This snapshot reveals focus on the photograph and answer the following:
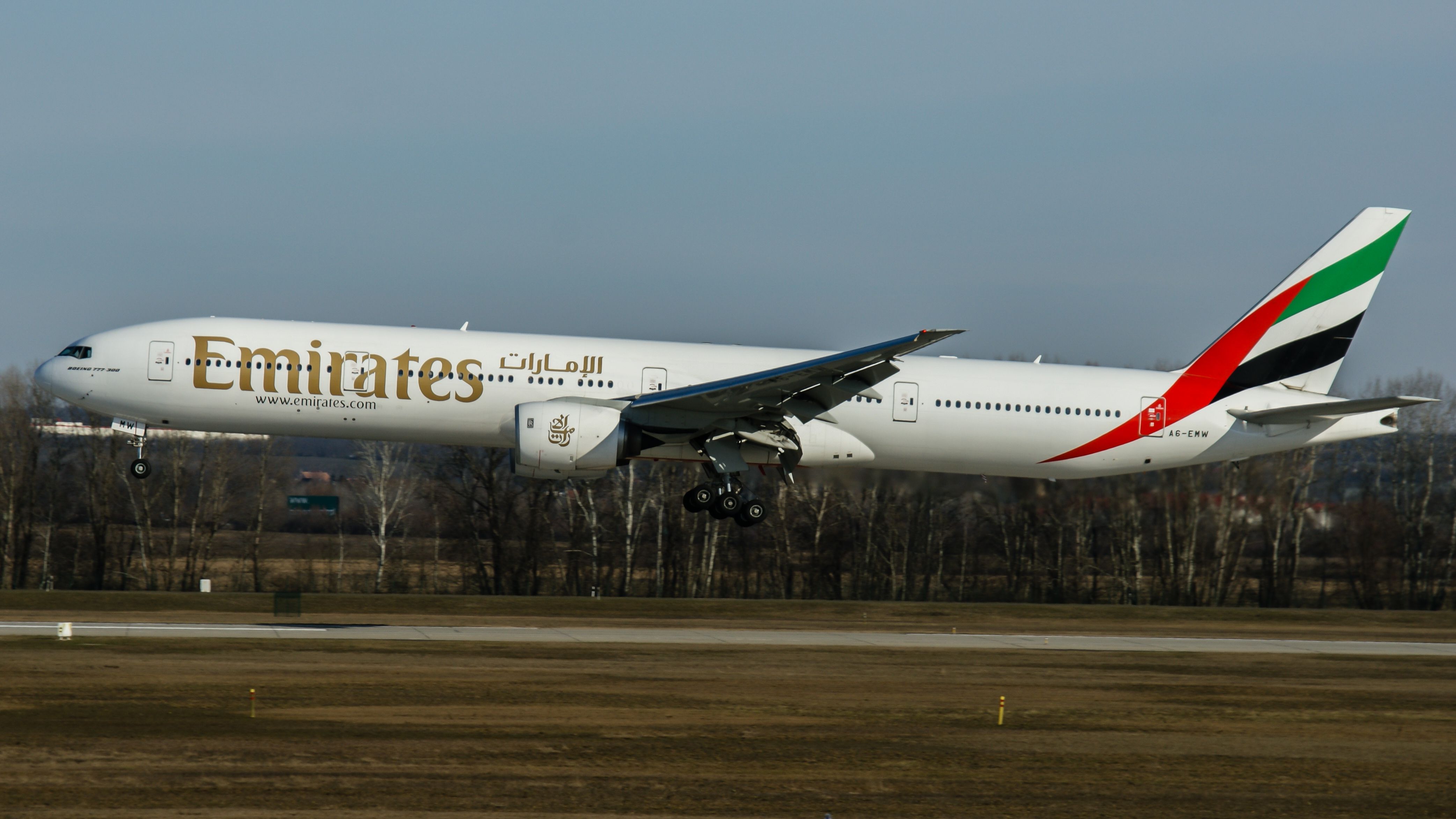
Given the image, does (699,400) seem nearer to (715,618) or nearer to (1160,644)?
(715,618)

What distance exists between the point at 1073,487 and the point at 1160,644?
1373cm

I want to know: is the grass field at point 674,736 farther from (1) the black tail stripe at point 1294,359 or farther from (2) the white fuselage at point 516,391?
(1) the black tail stripe at point 1294,359

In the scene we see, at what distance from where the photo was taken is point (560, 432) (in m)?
29.2

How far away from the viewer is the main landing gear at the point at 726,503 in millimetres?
31375

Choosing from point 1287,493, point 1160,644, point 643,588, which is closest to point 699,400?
point 1160,644

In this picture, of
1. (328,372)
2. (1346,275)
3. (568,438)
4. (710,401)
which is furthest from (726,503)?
(1346,275)

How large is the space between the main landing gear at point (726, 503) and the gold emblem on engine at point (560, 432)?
366 cm

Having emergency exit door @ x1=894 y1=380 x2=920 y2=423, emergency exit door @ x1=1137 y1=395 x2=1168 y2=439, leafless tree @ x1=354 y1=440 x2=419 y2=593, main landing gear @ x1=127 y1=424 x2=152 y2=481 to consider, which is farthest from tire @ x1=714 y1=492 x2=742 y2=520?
leafless tree @ x1=354 y1=440 x2=419 y2=593

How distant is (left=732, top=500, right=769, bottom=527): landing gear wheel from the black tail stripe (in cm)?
1269

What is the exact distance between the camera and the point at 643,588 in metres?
58.5

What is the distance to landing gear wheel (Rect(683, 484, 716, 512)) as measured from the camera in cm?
3144

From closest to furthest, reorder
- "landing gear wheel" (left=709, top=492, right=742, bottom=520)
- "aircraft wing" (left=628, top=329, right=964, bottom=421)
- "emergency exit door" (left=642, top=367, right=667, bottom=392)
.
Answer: "aircraft wing" (left=628, top=329, right=964, bottom=421) → "emergency exit door" (left=642, top=367, right=667, bottom=392) → "landing gear wheel" (left=709, top=492, right=742, bottom=520)

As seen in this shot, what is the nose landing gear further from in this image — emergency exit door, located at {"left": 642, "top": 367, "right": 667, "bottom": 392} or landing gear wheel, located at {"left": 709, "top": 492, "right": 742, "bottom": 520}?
landing gear wheel, located at {"left": 709, "top": 492, "right": 742, "bottom": 520}

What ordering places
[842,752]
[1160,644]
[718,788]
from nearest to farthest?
[718,788] → [842,752] → [1160,644]
